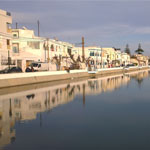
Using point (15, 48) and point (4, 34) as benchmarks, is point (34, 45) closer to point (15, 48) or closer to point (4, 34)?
point (15, 48)

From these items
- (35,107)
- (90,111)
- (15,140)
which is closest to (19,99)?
(35,107)

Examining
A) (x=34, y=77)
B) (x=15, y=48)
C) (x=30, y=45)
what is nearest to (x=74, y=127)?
(x=34, y=77)

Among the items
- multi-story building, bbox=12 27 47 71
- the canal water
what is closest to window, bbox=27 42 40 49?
multi-story building, bbox=12 27 47 71

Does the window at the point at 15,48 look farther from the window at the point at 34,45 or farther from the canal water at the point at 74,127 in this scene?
the canal water at the point at 74,127

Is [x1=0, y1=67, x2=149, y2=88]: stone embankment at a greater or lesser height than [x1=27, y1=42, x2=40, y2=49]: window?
lesser

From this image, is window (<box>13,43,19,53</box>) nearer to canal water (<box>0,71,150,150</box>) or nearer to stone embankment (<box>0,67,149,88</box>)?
stone embankment (<box>0,67,149,88</box>)

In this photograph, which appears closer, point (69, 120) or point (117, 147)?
point (117, 147)

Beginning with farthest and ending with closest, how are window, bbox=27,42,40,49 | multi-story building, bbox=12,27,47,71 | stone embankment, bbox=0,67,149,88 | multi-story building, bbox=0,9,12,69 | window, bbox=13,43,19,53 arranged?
window, bbox=27,42,40,49 < multi-story building, bbox=12,27,47,71 < window, bbox=13,43,19,53 < multi-story building, bbox=0,9,12,69 < stone embankment, bbox=0,67,149,88

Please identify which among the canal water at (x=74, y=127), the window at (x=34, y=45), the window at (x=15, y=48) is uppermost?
the window at (x=34, y=45)

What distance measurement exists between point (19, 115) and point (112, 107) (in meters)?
6.63

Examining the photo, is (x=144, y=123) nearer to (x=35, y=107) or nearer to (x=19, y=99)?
(x=35, y=107)

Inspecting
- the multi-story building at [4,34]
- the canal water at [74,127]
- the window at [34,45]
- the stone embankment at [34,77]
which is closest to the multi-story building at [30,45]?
the window at [34,45]

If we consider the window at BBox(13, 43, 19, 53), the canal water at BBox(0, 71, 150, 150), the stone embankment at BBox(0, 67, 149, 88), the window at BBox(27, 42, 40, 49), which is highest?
the window at BBox(27, 42, 40, 49)

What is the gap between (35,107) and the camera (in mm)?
16500
